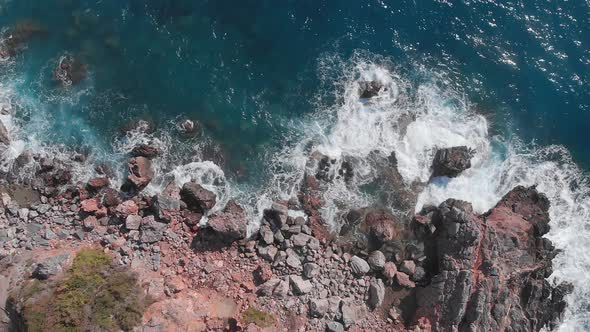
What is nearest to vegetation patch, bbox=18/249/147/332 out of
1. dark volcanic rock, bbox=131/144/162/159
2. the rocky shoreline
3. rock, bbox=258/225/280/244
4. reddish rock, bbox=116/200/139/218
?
the rocky shoreline

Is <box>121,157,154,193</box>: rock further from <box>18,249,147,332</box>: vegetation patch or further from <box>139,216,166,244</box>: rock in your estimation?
<box>18,249,147,332</box>: vegetation patch

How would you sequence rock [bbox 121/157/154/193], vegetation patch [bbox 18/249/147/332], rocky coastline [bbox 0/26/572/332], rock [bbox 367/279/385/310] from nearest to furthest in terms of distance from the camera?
vegetation patch [bbox 18/249/147/332] → rocky coastline [bbox 0/26/572/332] → rock [bbox 367/279/385/310] → rock [bbox 121/157/154/193]

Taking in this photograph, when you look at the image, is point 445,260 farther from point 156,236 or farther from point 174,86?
point 174,86

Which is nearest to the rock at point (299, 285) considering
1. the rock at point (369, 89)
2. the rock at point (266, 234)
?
the rock at point (266, 234)

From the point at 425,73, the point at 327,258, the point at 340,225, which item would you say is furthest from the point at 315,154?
the point at 425,73

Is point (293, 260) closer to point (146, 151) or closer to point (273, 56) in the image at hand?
point (146, 151)

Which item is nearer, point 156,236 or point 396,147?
point 156,236

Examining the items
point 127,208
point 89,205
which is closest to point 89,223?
point 89,205
